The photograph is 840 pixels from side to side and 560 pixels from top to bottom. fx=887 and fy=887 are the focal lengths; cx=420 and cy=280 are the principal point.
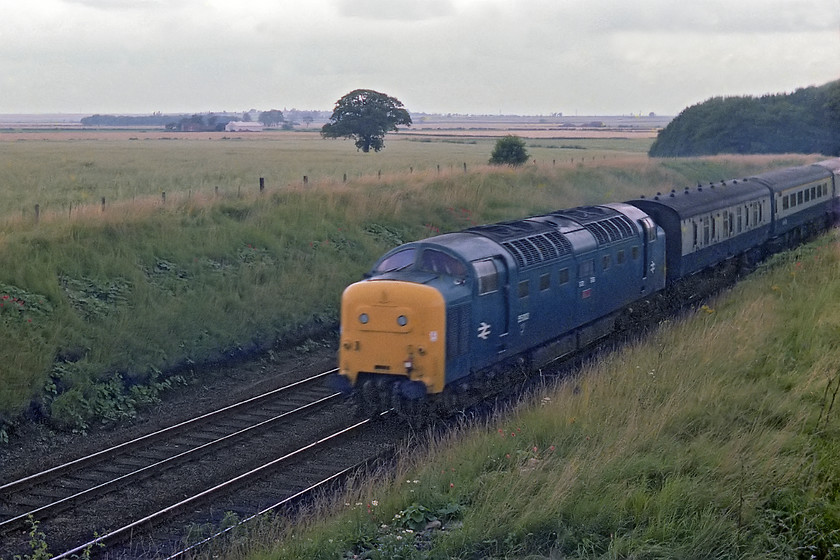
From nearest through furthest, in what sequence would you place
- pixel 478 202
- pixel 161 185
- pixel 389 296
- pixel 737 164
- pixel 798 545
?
1. pixel 798 545
2. pixel 389 296
3. pixel 478 202
4. pixel 161 185
5. pixel 737 164

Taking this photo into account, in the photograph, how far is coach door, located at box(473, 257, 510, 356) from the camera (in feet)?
43.9

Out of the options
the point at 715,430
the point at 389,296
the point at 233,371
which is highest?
the point at 389,296

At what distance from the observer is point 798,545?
8.21m

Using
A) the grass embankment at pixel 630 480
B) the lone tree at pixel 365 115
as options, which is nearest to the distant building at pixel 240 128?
the lone tree at pixel 365 115

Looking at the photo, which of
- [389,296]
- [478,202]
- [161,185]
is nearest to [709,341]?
[389,296]

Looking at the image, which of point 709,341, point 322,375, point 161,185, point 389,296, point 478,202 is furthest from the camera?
point 161,185

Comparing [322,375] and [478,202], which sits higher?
[478,202]

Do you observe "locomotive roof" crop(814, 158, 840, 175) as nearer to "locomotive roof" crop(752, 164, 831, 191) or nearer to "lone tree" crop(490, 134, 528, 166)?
"locomotive roof" crop(752, 164, 831, 191)

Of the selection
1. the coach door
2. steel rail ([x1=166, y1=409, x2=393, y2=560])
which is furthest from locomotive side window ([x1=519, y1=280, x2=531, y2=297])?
steel rail ([x1=166, y1=409, x2=393, y2=560])

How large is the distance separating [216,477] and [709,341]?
810 centimetres

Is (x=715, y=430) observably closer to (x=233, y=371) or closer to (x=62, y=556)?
(x=62, y=556)

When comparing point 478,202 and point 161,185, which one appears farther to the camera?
point 161,185

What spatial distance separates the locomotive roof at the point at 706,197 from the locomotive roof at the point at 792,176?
1.03 metres

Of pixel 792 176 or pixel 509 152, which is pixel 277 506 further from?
pixel 509 152
